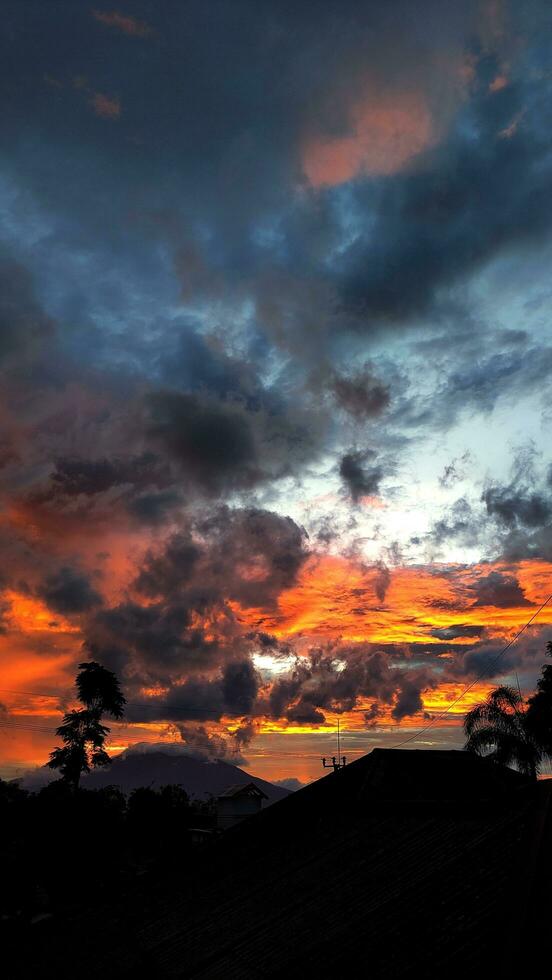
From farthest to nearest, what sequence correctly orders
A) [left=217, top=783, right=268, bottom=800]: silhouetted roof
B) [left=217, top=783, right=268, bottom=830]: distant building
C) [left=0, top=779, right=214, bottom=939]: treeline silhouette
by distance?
[left=217, top=783, right=268, bottom=800]: silhouetted roof → [left=217, top=783, right=268, bottom=830]: distant building → [left=0, top=779, right=214, bottom=939]: treeline silhouette

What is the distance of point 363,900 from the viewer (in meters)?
11.1

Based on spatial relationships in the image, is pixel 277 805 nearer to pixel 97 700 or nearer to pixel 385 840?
pixel 385 840

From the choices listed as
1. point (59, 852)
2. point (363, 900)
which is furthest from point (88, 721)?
point (363, 900)

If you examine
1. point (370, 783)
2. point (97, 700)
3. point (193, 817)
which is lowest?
point (193, 817)

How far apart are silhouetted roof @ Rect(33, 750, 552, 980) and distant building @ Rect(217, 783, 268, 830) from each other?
61.5 metres

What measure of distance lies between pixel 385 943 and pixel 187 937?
869cm

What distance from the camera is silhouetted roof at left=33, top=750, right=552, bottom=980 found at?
7777 millimetres

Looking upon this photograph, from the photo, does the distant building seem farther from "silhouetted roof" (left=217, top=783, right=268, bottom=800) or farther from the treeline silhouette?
the treeline silhouette

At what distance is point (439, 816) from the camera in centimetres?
1481

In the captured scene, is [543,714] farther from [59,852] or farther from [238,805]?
[238,805]

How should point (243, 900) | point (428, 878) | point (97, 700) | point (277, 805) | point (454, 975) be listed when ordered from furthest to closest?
point (97, 700)
point (277, 805)
point (243, 900)
point (428, 878)
point (454, 975)

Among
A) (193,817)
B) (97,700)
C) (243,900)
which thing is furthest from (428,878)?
(193,817)

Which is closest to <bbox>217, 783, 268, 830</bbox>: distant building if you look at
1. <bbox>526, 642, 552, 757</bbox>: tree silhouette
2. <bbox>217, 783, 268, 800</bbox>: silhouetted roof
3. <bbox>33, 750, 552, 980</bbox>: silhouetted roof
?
<bbox>217, 783, 268, 800</bbox>: silhouetted roof

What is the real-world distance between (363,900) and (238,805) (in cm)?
7744
